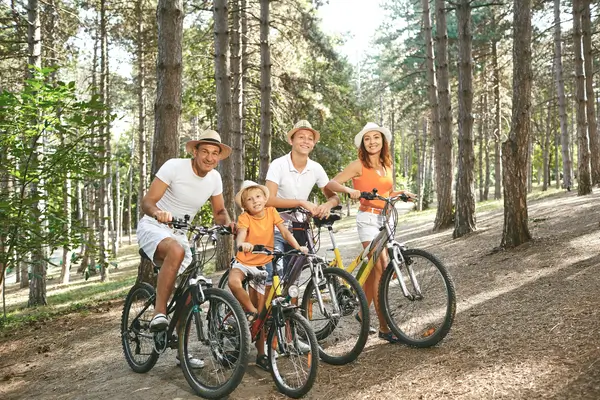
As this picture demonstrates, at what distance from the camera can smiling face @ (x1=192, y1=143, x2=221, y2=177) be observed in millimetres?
4754

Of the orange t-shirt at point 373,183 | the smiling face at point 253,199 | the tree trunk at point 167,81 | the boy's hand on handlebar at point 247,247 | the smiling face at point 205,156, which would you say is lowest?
the boy's hand on handlebar at point 247,247

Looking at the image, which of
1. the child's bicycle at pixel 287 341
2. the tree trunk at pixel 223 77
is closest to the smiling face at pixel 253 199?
the child's bicycle at pixel 287 341

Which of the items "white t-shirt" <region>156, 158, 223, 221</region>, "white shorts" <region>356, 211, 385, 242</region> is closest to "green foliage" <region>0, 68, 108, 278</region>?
"white t-shirt" <region>156, 158, 223, 221</region>

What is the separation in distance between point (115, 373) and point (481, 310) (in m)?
4.17

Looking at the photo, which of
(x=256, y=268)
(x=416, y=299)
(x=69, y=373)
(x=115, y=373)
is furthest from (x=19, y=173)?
(x=416, y=299)

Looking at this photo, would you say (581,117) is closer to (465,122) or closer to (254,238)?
(465,122)

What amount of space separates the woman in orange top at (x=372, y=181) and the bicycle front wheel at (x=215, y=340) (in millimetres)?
1628

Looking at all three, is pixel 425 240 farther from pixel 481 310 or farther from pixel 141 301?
pixel 141 301

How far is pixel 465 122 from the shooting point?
12.0 meters

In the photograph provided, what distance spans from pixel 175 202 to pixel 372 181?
2.02 m

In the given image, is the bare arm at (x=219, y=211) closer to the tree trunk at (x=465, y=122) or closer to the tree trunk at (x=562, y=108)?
the tree trunk at (x=465, y=122)

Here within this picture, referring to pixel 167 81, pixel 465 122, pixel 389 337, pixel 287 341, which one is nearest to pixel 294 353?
pixel 287 341

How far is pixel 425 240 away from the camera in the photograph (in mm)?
12992

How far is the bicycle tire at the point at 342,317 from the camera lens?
14.3 feet
